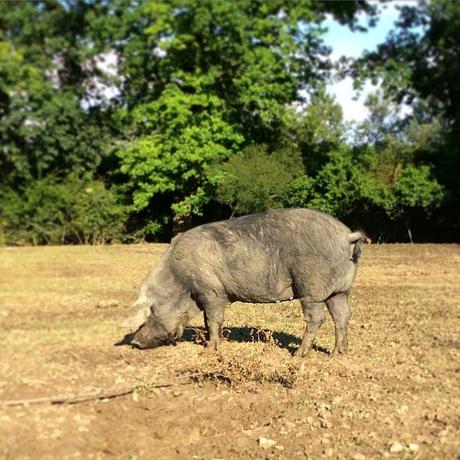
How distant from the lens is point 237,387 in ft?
20.2

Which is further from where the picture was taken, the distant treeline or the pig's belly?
the distant treeline

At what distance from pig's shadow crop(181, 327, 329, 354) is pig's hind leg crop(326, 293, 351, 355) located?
0.25 m

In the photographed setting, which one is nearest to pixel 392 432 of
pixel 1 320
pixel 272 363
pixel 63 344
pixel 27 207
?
pixel 272 363

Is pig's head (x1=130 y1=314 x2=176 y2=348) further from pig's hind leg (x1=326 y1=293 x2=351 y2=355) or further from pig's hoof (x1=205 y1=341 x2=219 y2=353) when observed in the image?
pig's hind leg (x1=326 y1=293 x2=351 y2=355)

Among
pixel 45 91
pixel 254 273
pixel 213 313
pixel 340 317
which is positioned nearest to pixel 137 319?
pixel 213 313

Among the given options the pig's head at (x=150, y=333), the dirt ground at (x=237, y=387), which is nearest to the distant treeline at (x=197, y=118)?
the dirt ground at (x=237, y=387)

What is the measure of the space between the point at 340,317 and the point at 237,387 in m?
1.81

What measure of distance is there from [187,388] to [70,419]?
1.46 metres

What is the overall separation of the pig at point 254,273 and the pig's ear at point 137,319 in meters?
0.01

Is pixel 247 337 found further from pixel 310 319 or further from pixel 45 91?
pixel 45 91

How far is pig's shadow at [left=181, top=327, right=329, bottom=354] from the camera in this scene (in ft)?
25.0

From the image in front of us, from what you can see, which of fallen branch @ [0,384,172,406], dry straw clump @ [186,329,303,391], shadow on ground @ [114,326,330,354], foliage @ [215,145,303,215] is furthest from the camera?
foliage @ [215,145,303,215]

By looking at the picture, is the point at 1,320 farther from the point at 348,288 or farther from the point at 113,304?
the point at 348,288

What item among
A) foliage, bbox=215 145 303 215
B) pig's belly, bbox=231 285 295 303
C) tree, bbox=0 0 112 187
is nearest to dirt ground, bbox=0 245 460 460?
pig's belly, bbox=231 285 295 303
